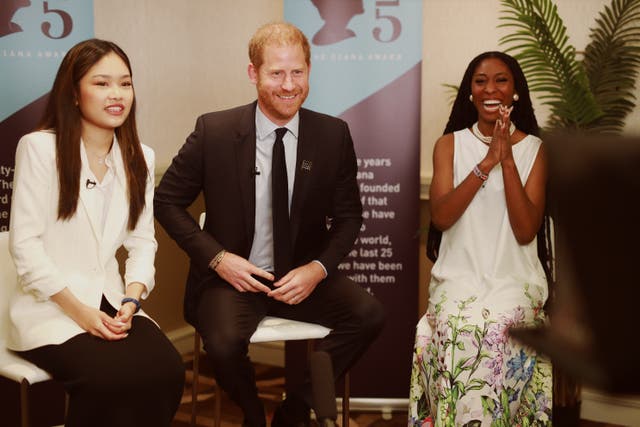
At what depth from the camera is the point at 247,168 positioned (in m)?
2.95

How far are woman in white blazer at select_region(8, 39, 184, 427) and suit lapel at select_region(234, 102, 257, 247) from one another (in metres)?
0.35

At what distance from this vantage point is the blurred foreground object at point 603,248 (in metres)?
0.96

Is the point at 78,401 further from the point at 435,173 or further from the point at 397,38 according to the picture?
the point at 397,38

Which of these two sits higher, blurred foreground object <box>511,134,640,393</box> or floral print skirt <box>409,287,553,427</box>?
blurred foreground object <box>511,134,640,393</box>

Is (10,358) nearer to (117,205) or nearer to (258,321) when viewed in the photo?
(117,205)

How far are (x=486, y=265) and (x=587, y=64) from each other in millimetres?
1120

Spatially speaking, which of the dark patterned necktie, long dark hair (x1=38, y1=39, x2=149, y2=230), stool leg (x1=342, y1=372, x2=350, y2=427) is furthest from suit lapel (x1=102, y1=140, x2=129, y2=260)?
stool leg (x1=342, y1=372, x2=350, y2=427)

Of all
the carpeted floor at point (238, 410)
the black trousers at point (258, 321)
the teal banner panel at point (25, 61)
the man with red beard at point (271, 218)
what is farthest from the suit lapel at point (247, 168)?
the carpeted floor at point (238, 410)

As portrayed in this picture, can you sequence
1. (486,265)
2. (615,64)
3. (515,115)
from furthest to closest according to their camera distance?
(615,64), (515,115), (486,265)

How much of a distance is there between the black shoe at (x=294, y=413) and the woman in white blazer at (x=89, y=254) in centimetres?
48

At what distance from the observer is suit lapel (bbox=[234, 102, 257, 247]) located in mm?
2932

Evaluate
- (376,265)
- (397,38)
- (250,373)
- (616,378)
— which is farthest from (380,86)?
(616,378)

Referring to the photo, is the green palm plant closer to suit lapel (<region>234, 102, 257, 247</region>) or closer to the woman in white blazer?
suit lapel (<region>234, 102, 257, 247</region>)

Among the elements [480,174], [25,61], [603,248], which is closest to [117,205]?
[25,61]
